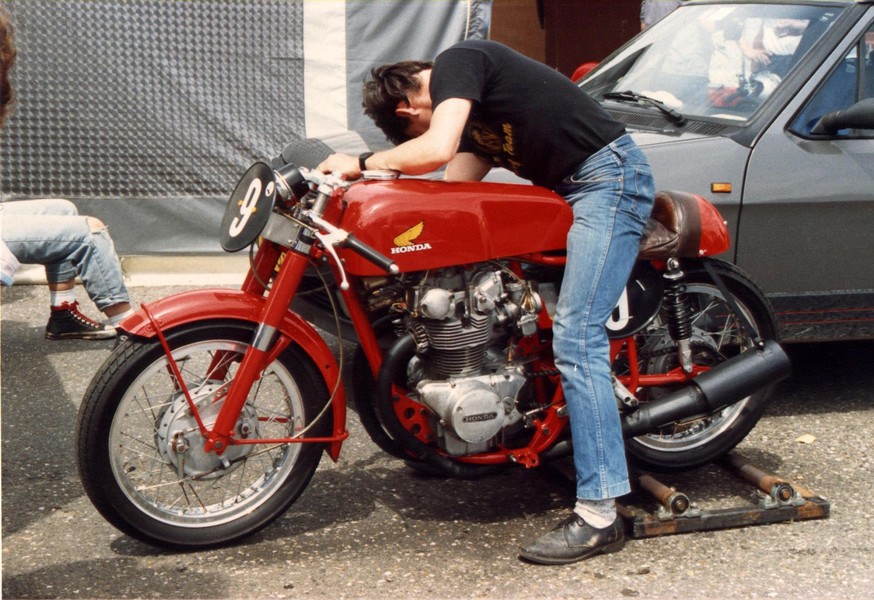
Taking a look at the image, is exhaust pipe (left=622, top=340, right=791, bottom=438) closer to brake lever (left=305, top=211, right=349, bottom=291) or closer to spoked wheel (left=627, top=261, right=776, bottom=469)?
spoked wheel (left=627, top=261, right=776, bottom=469)

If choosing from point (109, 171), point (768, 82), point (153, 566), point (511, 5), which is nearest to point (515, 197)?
point (153, 566)

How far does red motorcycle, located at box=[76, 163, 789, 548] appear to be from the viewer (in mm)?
3523

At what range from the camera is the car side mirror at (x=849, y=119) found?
15.8 feet

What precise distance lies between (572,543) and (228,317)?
1295mm

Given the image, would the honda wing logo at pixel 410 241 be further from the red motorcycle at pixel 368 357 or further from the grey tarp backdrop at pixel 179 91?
the grey tarp backdrop at pixel 179 91

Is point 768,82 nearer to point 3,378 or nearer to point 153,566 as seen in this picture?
point 153,566

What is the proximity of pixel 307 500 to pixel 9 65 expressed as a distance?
181cm

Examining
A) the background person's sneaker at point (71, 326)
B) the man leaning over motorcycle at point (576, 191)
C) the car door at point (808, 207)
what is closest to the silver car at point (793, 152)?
the car door at point (808, 207)

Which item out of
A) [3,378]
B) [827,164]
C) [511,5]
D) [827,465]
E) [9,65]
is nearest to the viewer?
[9,65]

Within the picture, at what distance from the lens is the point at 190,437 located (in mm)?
3600

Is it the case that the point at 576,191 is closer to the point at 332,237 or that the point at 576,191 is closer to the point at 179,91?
the point at 332,237

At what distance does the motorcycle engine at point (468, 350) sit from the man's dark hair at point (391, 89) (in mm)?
562

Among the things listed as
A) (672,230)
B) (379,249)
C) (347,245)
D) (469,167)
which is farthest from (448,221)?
(672,230)

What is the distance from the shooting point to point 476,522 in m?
3.95
